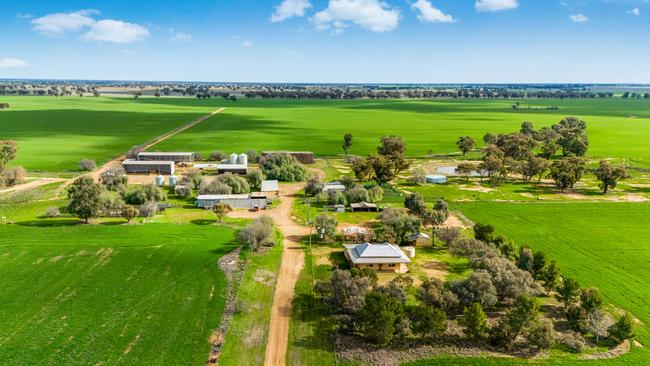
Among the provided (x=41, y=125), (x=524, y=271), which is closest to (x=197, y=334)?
(x=524, y=271)

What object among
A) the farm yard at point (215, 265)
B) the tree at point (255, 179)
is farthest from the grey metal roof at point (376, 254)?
the tree at point (255, 179)

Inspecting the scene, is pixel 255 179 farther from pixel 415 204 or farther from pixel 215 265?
pixel 215 265

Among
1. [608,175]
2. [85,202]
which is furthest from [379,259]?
[608,175]

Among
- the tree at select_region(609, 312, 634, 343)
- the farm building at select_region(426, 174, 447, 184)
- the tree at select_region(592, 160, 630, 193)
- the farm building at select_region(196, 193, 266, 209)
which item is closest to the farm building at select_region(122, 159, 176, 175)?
the farm building at select_region(196, 193, 266, 209)

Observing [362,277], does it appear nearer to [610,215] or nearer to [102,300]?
[102,300]

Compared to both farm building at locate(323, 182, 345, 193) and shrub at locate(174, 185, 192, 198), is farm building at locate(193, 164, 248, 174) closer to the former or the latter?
shrub at locate(174, 185, 192, 198)

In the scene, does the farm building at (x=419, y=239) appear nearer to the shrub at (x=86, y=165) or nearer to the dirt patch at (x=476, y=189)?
the dirt patch at (x=476, y=189)
